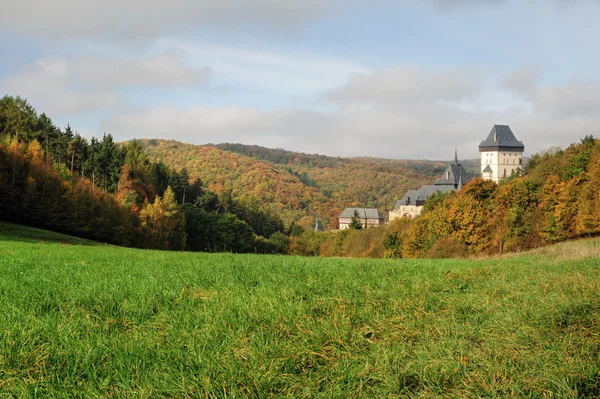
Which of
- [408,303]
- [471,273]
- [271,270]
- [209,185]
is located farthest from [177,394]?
[209,185]

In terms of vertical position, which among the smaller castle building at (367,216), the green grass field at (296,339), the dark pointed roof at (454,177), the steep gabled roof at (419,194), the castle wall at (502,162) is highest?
the castle wall at (502,162)

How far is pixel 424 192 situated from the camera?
485 feet

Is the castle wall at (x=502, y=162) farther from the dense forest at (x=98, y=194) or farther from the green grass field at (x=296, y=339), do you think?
the green grass field at (x=296, y=339)

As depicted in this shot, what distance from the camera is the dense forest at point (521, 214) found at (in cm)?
4916

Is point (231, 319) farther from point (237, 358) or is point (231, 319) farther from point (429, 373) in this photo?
point (429, 373)

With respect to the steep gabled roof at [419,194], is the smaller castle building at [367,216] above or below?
Result: below

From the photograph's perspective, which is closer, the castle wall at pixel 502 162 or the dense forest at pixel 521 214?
the dense forest at pixel 521 214

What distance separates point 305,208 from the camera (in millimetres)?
184625

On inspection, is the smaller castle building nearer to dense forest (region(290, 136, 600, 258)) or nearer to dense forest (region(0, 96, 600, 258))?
dense forest (region(0, 96, 600, 258))

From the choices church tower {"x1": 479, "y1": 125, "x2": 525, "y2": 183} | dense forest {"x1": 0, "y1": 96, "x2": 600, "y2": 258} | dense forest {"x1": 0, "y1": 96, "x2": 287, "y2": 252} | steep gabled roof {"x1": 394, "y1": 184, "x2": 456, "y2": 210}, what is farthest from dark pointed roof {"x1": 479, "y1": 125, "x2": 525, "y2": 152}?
dense forest {"x1": 0, "y1": 96, "x2": 287, "y2": 252}

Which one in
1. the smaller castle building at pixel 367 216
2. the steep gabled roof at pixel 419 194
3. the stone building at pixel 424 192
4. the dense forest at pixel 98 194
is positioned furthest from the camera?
the smaller castle building at pixel 367 216

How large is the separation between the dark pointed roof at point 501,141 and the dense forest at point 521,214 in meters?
114

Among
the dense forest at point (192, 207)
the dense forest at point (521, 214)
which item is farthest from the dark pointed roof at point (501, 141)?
the dense forest at point (521, 214)

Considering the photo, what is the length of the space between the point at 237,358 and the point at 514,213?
5566 cm
